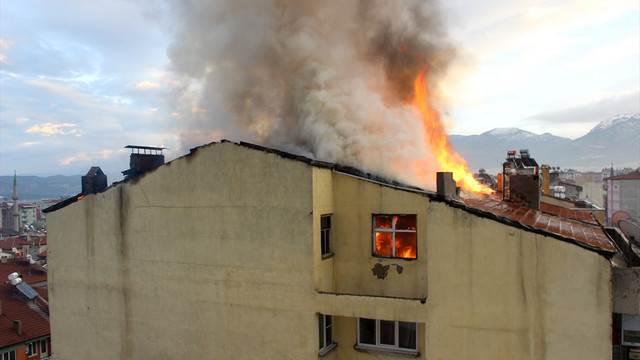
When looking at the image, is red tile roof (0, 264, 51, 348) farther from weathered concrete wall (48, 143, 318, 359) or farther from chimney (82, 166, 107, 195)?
chimney (82, 166, 107, 195)

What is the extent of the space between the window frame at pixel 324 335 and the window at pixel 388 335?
79 cm

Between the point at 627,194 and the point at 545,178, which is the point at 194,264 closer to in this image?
the point at 545,178

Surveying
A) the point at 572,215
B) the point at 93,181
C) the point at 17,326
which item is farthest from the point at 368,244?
the point at 17,326

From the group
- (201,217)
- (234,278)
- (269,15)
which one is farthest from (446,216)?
(269,15)

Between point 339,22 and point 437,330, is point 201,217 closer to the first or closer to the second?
point 437,330

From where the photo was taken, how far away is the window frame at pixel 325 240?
11.3m

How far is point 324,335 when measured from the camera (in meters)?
11.2

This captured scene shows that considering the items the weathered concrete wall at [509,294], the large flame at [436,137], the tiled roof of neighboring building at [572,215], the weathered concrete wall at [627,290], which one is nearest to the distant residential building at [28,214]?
the large flame at [436,137]

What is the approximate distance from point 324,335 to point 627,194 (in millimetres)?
73966

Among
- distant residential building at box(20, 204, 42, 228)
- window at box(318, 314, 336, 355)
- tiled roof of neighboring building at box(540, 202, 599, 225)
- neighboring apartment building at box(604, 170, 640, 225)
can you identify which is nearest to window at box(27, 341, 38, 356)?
window at box(318, 314, 336, 355)

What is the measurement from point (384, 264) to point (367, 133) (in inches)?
258

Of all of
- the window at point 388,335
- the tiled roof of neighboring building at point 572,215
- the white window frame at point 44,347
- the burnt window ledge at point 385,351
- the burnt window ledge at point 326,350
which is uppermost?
the tiled roof of neighboring building at point 572,215

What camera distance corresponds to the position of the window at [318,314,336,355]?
11047 millimetres

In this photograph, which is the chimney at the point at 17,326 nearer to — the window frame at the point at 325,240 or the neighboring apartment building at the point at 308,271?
the neighboring apartment building at the point at 308,271
